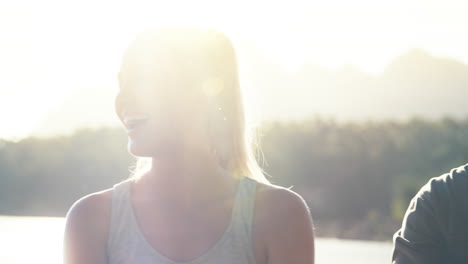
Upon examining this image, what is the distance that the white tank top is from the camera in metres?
1.88

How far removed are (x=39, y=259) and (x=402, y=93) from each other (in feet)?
88.0

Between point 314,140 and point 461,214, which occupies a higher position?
point 461,214

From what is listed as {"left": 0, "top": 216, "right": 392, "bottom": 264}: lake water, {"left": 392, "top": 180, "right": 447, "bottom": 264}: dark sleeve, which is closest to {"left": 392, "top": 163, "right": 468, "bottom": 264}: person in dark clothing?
{"left": 392, "top": 180, "right": 447, "bottom": 264}: dark sleeve

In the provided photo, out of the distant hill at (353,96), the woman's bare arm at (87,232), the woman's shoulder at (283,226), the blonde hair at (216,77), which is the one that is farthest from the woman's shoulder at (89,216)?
the distant hill at (353,96)

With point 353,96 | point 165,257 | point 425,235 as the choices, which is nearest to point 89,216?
point 165,257

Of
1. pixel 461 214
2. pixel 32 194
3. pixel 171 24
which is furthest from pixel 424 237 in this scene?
pixel 32 194

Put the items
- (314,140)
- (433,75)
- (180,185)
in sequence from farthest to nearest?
(433,75) < (314,140) < (180,185)

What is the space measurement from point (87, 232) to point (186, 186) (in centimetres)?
25

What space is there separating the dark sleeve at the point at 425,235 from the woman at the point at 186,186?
0.74ft

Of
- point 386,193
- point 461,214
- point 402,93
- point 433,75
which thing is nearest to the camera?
point 461,214

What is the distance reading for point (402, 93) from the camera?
112ft

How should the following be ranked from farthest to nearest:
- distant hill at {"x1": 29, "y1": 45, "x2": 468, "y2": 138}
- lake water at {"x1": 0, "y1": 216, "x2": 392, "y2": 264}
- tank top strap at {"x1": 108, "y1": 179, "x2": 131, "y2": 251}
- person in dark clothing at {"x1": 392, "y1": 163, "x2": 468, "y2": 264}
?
distant hill at {"x1": 29, "y1": 45, "x2": 468, "y2": 138}
lake water at {"x1": 0, "y1": 216, "x2": 392, "y2": 264}
tank top strap at {"x1": 108, "y1": 179, "x2": 131, "y2": 251}
person in dark clothing at {"x1": 392, "y1": 163, "x2": 468, "y2": 264}

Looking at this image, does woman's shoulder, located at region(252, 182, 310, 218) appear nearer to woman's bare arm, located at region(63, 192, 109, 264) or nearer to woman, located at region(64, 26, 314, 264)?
woman, located at region(64, 26, 314, 264)

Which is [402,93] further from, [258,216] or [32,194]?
[258,216]
